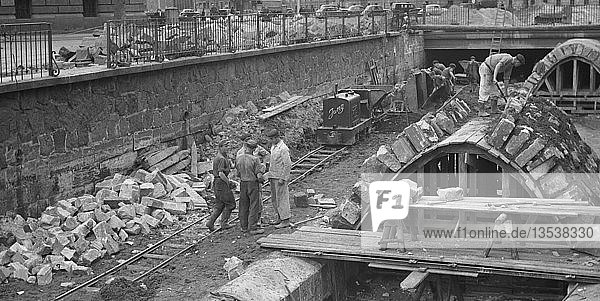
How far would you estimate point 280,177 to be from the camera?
50.9ft

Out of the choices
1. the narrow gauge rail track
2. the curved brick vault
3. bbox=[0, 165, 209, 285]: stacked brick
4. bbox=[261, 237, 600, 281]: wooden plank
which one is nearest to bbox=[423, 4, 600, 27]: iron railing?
the narrow gauge rail track

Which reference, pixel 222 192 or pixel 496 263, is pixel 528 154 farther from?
pixel 222 192

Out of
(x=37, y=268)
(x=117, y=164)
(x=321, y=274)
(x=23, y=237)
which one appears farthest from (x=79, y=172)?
(x=321, y=274)

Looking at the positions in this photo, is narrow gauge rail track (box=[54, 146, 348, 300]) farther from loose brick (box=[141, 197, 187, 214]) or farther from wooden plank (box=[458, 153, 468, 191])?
wooden plank (box=[458, 153, 468, 191])

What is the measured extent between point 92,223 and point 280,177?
3.22 meters

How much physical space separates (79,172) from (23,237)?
107 inches

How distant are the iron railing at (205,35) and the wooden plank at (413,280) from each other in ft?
32.2

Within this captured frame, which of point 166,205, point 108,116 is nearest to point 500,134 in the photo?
point 166,205

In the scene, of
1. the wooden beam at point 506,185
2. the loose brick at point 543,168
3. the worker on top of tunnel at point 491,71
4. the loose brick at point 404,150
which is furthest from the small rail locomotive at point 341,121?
the loose brick at point 543,168

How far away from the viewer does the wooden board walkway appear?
35.8 ft
